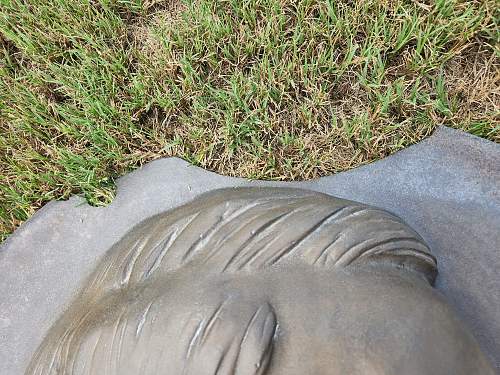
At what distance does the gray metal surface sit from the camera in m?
1.80

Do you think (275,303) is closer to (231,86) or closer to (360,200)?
(360,200)

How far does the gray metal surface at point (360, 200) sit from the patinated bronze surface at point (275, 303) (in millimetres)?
469

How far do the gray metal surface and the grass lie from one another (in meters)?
0.14

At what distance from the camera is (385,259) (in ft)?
4.28

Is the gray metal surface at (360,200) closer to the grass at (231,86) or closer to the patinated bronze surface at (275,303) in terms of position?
the grass at (231,86)

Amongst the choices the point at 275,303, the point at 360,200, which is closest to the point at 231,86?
the point at 360,200

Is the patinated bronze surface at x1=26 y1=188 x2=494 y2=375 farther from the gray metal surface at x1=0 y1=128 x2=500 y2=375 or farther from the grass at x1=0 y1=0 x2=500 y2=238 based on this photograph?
the grass at x1=0 y1=0 x2=500 y2=238

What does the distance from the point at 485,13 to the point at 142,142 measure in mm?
1472

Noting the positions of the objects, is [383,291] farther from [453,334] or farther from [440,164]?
[440,164]

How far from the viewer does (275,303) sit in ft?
3.98

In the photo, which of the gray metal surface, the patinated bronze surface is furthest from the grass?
the patinated bronze surface

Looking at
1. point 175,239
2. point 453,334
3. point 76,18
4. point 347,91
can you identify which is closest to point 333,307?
point 453,334

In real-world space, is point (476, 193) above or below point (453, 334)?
below

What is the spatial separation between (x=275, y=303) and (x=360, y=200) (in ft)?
2.71
